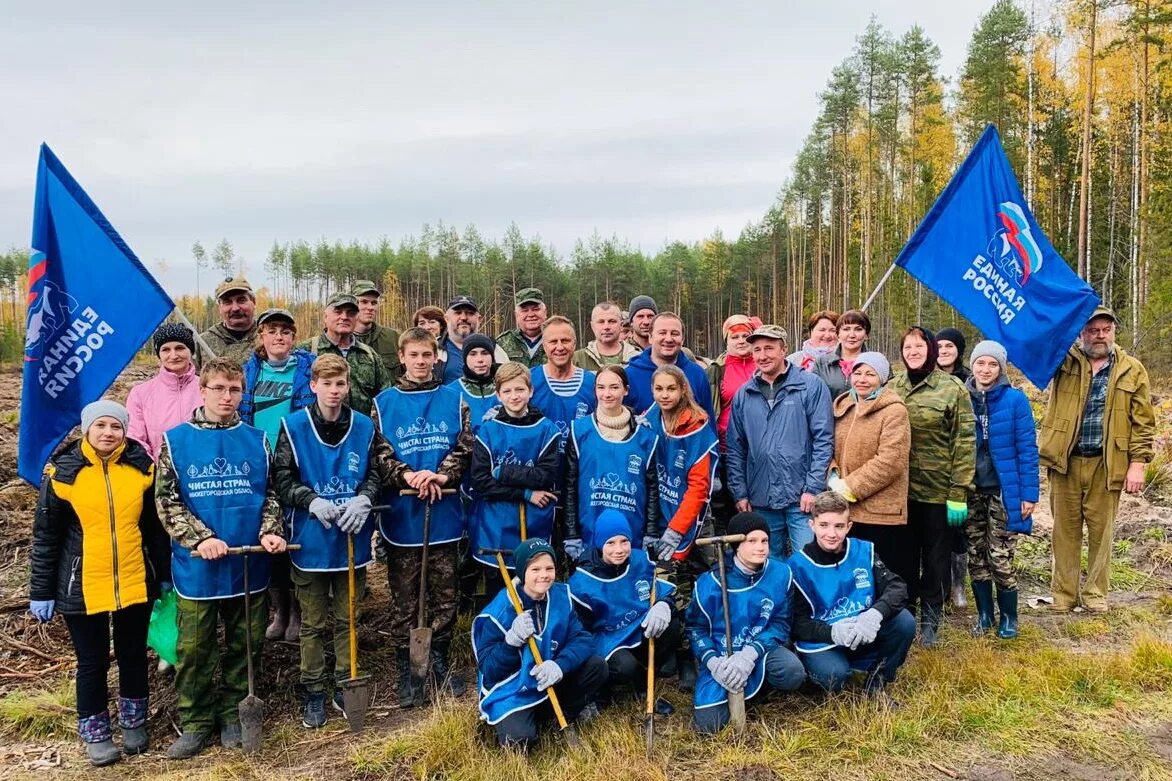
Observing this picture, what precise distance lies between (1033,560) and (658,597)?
5.71m

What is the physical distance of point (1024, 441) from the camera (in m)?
6.11

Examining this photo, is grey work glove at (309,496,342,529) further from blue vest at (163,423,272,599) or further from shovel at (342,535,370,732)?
blue vest at (163,423,272,599)

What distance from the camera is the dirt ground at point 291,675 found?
4441mm

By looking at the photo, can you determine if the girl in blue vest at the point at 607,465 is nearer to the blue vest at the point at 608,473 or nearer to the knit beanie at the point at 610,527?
the blue vest at the point at 608,473

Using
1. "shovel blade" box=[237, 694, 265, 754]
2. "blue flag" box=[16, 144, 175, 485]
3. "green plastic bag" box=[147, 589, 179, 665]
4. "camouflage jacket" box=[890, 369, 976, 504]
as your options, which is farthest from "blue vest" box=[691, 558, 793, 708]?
"blue flag" box=[16, 144, 175, 485]

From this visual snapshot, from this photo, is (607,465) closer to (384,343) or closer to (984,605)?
(384,343)

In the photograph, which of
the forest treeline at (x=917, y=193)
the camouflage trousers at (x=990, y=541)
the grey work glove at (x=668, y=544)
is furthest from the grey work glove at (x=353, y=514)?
the forest treeline at (x=917, y=193)

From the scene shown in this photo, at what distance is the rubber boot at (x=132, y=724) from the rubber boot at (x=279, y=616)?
1.42m

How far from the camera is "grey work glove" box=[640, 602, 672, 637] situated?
4855 millimetres

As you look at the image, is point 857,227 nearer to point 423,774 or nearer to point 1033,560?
point 1033,560

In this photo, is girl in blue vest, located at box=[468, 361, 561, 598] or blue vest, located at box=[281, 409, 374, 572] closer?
blue vest, located at box=[281, 409, 374, 572]

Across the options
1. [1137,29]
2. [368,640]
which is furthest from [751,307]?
[368,640]

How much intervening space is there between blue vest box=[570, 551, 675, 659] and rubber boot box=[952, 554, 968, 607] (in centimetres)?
371

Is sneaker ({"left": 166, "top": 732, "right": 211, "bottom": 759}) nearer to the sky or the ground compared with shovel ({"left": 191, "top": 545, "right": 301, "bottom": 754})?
nearer to the ground
